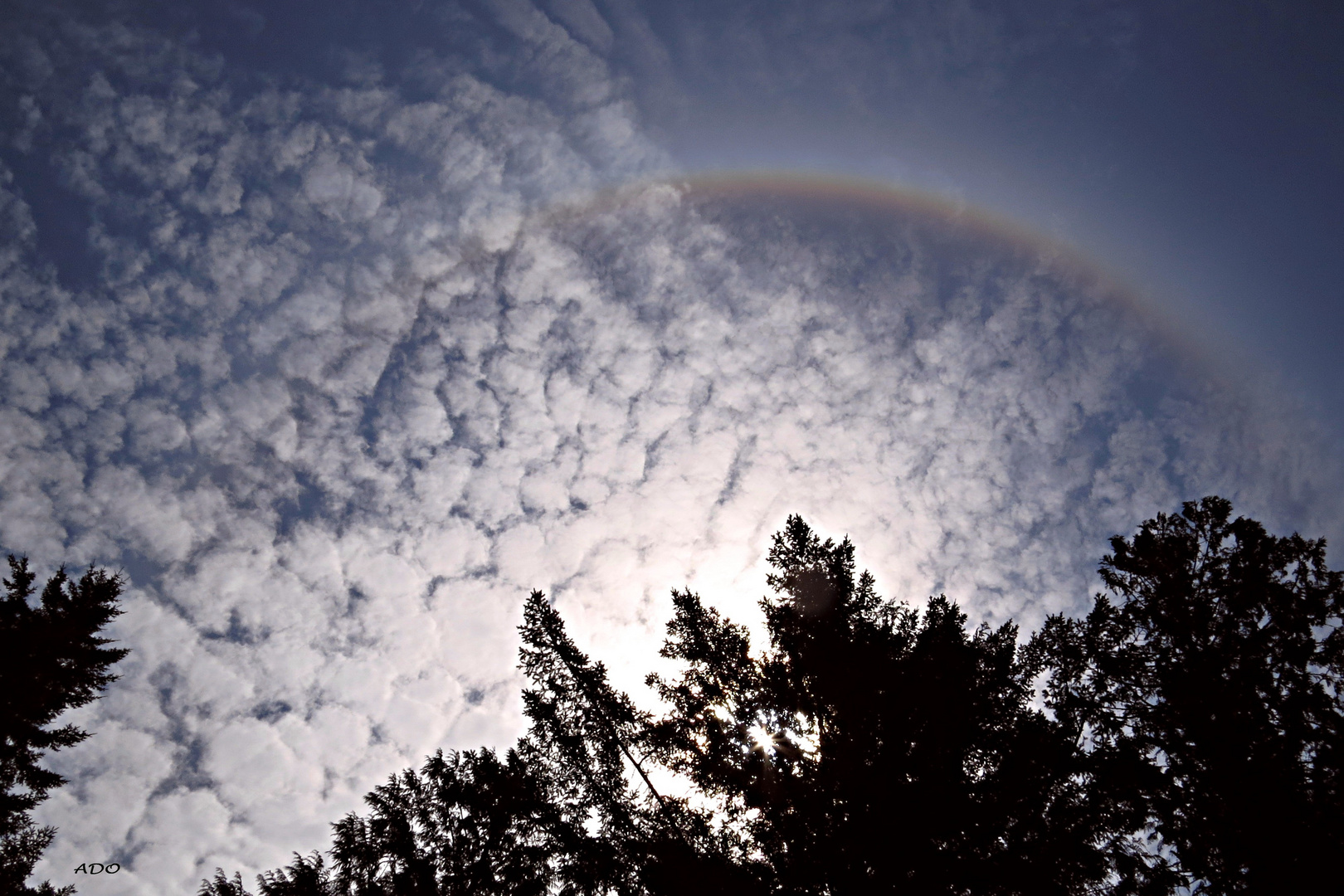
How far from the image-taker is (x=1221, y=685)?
1006cm

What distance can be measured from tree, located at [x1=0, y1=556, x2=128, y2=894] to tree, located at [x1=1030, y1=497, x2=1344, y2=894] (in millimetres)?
26095

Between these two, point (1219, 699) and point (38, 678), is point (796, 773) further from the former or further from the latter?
point (38, 678)

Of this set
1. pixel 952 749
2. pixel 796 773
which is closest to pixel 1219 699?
pixel 952 749

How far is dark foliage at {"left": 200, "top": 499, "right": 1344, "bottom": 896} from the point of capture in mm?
9609

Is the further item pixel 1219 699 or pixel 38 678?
pixel 38 678

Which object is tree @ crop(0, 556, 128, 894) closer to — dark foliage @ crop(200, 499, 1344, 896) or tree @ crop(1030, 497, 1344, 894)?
dark foliage @ crop(200, 499, 1344, 896)

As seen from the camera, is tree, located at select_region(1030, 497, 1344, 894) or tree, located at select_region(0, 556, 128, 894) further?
tree, located at select_region(0, 556, 128, 894)

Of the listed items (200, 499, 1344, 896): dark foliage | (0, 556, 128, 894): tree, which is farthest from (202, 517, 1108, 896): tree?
(0, 556, 128, 894): tree

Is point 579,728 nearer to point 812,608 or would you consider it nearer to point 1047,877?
point 812,608

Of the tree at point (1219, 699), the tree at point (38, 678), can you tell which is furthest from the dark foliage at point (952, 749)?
the tree at point (38, 678)

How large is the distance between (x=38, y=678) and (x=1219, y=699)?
92.6 ft

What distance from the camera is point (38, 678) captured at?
A: 1462cm

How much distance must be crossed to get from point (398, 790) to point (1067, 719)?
18.8 meters

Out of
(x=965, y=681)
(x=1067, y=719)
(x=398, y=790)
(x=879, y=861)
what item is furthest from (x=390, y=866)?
(x=1067, y=719)
